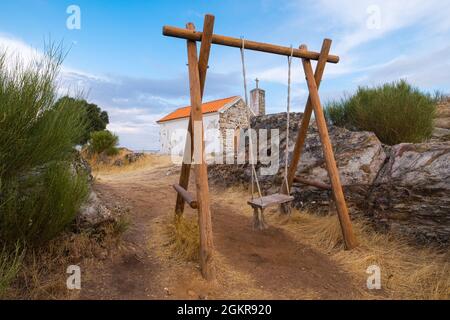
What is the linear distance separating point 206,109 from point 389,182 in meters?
14.2

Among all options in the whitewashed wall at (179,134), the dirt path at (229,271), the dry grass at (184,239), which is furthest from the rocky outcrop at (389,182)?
the whitewashed wall at (179,134)

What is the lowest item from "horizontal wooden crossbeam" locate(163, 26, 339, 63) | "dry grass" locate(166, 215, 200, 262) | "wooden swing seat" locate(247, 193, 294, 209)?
"dry grass" locate(166, 215, 200, 262)

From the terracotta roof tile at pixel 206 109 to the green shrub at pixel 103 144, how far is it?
201 inches

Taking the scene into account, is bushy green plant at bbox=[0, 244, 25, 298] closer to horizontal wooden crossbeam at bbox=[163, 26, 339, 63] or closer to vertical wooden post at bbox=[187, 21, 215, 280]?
vertical wooden post at bbox=[187, 21, 215, 280]

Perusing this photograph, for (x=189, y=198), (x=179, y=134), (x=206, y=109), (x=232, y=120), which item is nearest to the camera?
(x=189, y=198)

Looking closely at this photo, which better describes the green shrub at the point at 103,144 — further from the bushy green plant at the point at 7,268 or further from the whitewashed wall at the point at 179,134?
the bushy green plant at the point at 7,268

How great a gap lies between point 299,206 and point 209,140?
10346mm

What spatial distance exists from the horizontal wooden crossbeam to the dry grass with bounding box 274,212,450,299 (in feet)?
7.06

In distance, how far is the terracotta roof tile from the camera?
1674 centimetres

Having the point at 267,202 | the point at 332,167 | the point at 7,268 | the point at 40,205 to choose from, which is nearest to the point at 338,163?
the point at 332,167

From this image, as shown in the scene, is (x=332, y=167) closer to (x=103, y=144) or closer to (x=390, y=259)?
(x=390, y=259)

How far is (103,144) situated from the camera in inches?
571

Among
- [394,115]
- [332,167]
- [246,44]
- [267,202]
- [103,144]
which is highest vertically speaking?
[246,44]

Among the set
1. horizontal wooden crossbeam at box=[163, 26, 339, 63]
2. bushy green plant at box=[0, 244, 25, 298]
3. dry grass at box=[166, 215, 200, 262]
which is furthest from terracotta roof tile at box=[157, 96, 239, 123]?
bushy green plant at box=[0, 244, 25, 298]
